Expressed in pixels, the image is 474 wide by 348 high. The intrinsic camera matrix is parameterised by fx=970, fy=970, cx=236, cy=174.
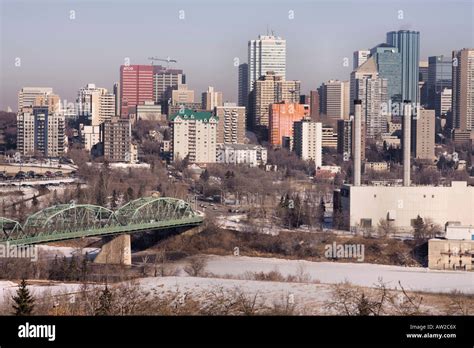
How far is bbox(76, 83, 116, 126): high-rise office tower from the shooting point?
1694cm

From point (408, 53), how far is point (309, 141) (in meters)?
8.30

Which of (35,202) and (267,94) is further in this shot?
(267,94)

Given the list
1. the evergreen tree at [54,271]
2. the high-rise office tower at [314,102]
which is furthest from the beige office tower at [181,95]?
the evergreen tree at [54,271]

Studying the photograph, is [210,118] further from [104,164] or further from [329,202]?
[329,202]

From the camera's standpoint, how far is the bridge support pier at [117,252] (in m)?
6.64

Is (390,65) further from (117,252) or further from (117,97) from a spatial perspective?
(117,252)

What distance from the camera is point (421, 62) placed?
79.7 feet

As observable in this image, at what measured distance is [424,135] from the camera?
16031 millimetres

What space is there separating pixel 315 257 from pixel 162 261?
1162 mm

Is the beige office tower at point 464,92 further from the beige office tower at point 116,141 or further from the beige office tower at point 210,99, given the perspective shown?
the beige office tower at point 116,141

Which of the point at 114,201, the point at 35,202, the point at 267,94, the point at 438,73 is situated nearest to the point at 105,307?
the point at 35,202

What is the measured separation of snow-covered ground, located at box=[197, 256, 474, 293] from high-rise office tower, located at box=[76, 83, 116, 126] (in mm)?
10181

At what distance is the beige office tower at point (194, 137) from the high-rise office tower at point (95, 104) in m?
2.69
